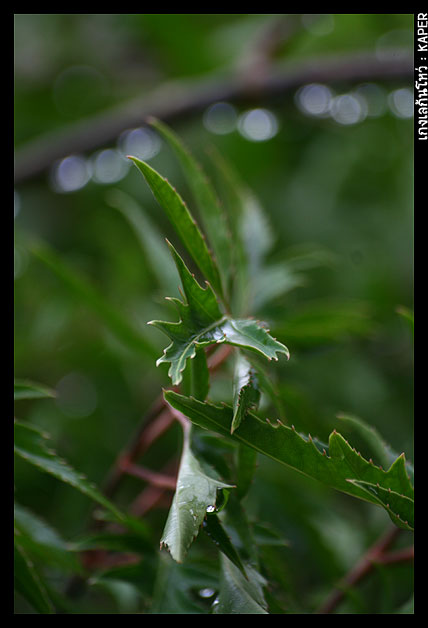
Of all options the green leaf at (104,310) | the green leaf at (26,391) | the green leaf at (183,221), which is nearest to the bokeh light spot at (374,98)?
the green leaf at (104,310)

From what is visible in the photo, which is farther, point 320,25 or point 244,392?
point 320,25

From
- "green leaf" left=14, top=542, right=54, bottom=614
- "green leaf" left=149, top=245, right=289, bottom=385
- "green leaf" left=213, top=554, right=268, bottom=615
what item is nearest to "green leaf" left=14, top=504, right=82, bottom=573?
"green leaf" left=14, top=542, right=54, bottom=614

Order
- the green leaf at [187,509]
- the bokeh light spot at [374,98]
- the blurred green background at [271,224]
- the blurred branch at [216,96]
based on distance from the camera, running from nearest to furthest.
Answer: the green leaf at [187,509] → the blurred green background at [271,224] → the blurred branch at [216,96] → the bokeh light spot at [374,98]

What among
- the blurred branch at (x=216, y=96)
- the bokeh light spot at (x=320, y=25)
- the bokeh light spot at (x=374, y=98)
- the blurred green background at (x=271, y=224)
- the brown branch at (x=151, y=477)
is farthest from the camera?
the bokeh light spot at (x=320, y=25)

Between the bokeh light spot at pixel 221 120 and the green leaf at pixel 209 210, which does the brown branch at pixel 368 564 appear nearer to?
the green leaf at pixel 209 210

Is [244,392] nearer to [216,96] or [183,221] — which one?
[183,221]

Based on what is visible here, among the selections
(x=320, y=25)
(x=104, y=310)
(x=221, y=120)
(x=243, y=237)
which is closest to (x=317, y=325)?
(x=243, y=237)
